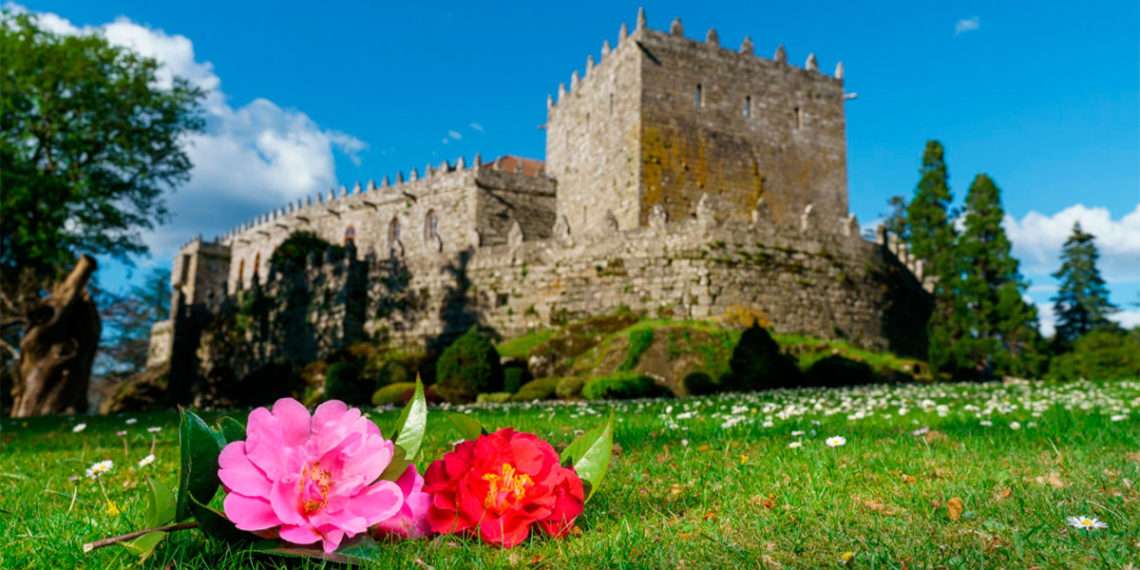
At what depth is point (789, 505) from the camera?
2875 mm

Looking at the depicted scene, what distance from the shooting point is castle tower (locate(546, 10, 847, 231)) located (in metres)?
27.7

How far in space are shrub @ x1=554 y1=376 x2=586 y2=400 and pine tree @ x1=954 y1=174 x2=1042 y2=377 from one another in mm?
13102

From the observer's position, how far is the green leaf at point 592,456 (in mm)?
2424

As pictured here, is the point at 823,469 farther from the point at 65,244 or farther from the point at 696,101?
the point at 696,101

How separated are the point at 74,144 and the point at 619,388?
1689 cm

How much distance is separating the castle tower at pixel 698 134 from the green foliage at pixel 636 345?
372 inches

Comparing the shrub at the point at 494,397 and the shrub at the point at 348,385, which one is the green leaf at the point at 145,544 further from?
the shrub at the point at 348,385

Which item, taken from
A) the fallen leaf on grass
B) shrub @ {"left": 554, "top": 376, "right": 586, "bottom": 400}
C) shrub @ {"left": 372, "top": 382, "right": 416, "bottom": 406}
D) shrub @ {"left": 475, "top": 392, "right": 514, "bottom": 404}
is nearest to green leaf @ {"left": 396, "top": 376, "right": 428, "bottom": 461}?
the fallen leaf on grass

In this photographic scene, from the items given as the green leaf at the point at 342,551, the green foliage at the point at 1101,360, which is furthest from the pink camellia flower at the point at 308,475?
the green foliage at the point at 1101,360

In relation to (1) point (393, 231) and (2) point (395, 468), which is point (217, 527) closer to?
(2) point (395, 468)

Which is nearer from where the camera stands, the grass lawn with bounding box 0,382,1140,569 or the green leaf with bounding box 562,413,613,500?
the grass lawn with bounding box 0,382,1140,569

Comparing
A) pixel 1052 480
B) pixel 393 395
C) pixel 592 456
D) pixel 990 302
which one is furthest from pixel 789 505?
pixel 990 302

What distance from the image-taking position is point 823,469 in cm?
369

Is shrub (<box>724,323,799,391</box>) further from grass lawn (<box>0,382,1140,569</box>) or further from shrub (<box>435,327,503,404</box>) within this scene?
grass lawn (<box>0,382,1140,569</box>)
